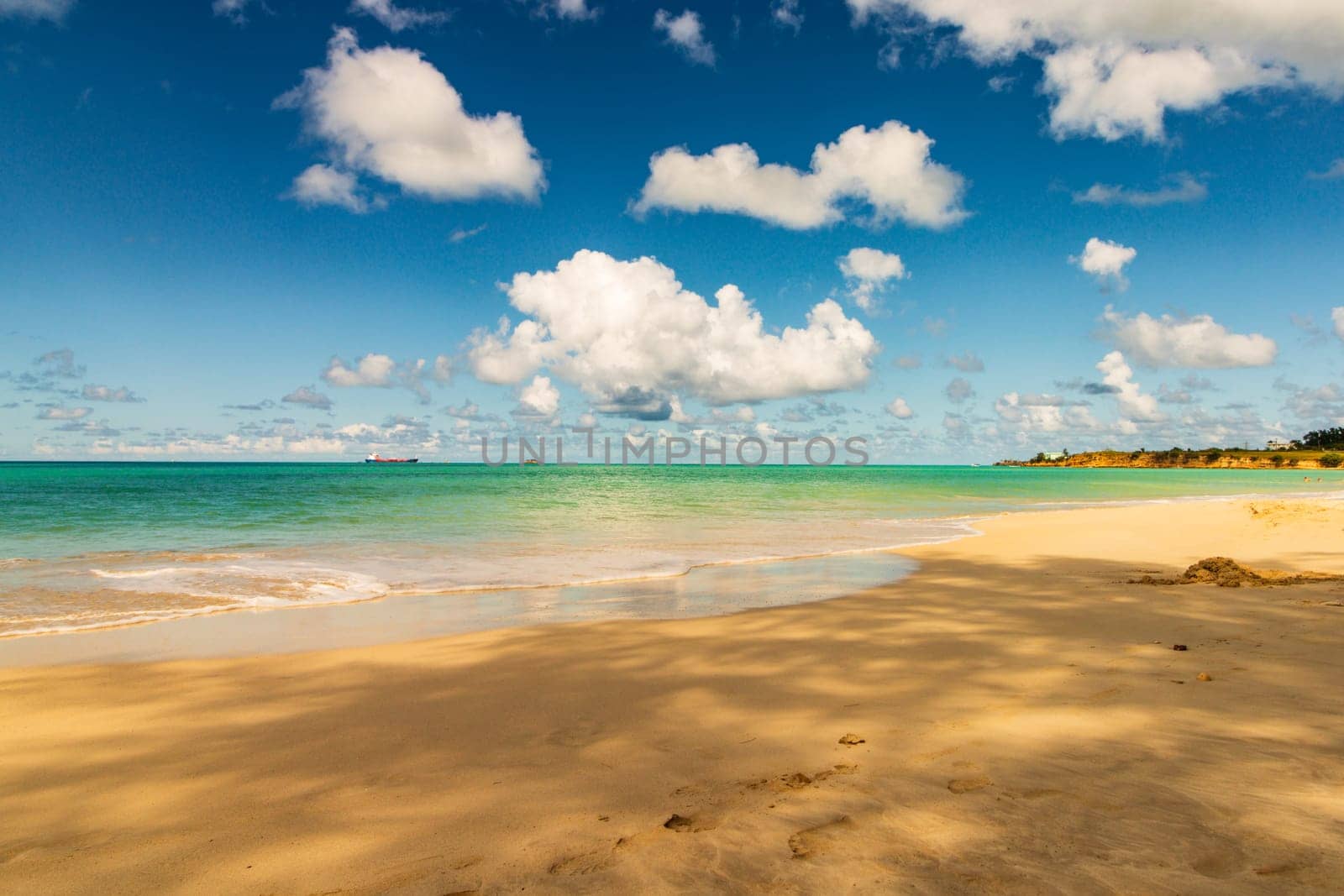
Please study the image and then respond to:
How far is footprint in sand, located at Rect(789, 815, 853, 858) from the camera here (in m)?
3.36

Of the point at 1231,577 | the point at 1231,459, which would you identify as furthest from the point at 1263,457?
the point at 1231,577

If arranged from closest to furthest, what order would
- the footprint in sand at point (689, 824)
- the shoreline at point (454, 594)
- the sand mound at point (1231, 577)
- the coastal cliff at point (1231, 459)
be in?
the footprint in sand at point (689, 824) < the shoreline at point (454, 594) < the sand mound at point (1231, 577) < the coastal cliff at point (1231, 459)

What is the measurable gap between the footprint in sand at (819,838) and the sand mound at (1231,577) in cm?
1071

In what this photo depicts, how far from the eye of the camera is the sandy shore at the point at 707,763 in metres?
3.33

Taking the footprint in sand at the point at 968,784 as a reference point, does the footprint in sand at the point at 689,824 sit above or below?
below

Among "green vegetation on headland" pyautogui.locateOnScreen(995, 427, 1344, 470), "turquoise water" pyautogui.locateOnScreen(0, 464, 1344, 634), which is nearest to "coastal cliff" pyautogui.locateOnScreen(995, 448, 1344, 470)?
"green vegetation on headland" pyautogui.locateOnScreen(995, 427, 1344, 470)

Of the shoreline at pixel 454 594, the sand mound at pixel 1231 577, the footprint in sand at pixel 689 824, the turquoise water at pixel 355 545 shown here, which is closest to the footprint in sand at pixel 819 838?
the footprint in sand at pixel 689 824

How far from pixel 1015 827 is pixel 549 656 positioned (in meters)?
5.36

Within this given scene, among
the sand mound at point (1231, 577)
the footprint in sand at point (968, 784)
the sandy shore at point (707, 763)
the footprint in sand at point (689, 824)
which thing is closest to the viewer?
the sandy shore at point (707, 763)

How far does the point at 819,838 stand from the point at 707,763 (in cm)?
131

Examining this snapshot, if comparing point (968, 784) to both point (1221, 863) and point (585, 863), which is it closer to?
point (1221, 863)

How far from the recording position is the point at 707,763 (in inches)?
185

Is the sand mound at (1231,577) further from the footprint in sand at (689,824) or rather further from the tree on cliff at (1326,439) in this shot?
the tree on cliff at (1326,439)

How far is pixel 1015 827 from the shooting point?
3537mm
